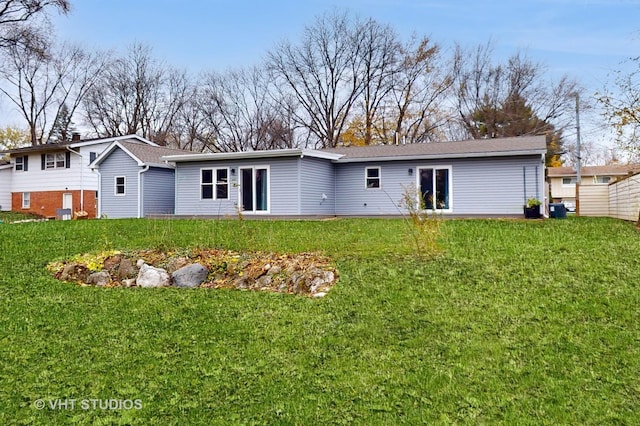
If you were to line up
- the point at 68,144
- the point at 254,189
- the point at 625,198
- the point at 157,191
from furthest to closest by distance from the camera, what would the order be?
the point at 68,144 → the point at 157,191 → the point at 254,189 → the point at 625,198

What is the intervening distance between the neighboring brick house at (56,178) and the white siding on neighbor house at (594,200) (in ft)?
66.6

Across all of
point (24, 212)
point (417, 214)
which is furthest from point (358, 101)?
point (417, 214)

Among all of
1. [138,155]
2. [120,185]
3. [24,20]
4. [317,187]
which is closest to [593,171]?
[317,187]

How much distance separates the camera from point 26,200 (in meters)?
23.9

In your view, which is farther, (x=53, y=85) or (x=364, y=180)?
(x=53, y=85)

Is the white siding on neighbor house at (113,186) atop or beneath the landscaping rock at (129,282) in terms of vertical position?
atop

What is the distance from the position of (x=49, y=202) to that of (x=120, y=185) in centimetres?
749

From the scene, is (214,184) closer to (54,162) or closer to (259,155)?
(259,155)

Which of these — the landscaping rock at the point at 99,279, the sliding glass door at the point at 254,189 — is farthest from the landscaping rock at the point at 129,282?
the sliding glass door at the point at 254,189

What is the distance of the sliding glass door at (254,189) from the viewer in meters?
14.5

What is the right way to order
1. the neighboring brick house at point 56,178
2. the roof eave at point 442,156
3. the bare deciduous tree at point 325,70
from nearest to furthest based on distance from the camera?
the roof eave at point 442,156 → the neighboring brick house at point 56,178 → the bare deciduous tree at point 325,70

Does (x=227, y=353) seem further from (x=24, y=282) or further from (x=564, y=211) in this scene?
(x=564, y=211)

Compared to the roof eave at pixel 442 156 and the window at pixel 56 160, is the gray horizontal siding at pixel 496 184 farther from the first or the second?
the window at pixel 56 160

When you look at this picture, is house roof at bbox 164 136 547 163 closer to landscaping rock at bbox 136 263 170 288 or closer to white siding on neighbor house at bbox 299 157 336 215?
white siding on neighbor house at bbox 299 157 336 215
